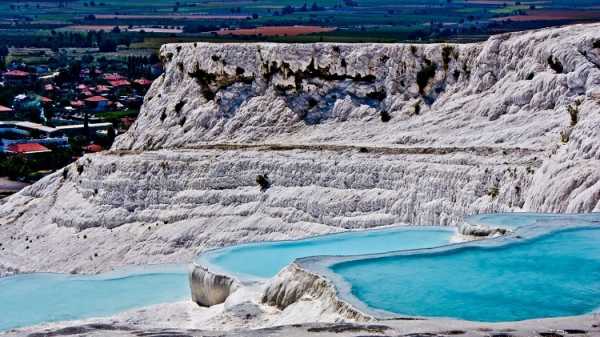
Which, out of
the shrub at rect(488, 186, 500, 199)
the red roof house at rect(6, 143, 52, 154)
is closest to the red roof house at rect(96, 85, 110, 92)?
the red roof house at rect(6, 143, 52, 154)

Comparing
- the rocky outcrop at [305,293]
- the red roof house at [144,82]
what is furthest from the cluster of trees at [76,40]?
the rocky outcrop at [305,293]

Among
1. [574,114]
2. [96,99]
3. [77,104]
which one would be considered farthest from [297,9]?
[574,114]

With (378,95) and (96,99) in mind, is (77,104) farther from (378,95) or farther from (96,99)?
(378,95)

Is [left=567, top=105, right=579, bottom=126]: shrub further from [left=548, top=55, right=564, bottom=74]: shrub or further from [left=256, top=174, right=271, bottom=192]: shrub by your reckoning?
[left=256, top=174, right=271, bottom=192]: shrub

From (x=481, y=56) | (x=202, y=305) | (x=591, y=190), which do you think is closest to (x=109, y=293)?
(x=202, y=305)

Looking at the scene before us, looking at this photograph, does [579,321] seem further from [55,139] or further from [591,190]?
[55,139]

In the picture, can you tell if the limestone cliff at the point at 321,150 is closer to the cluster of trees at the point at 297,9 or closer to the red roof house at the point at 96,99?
the red roof house at the point at 96,99
